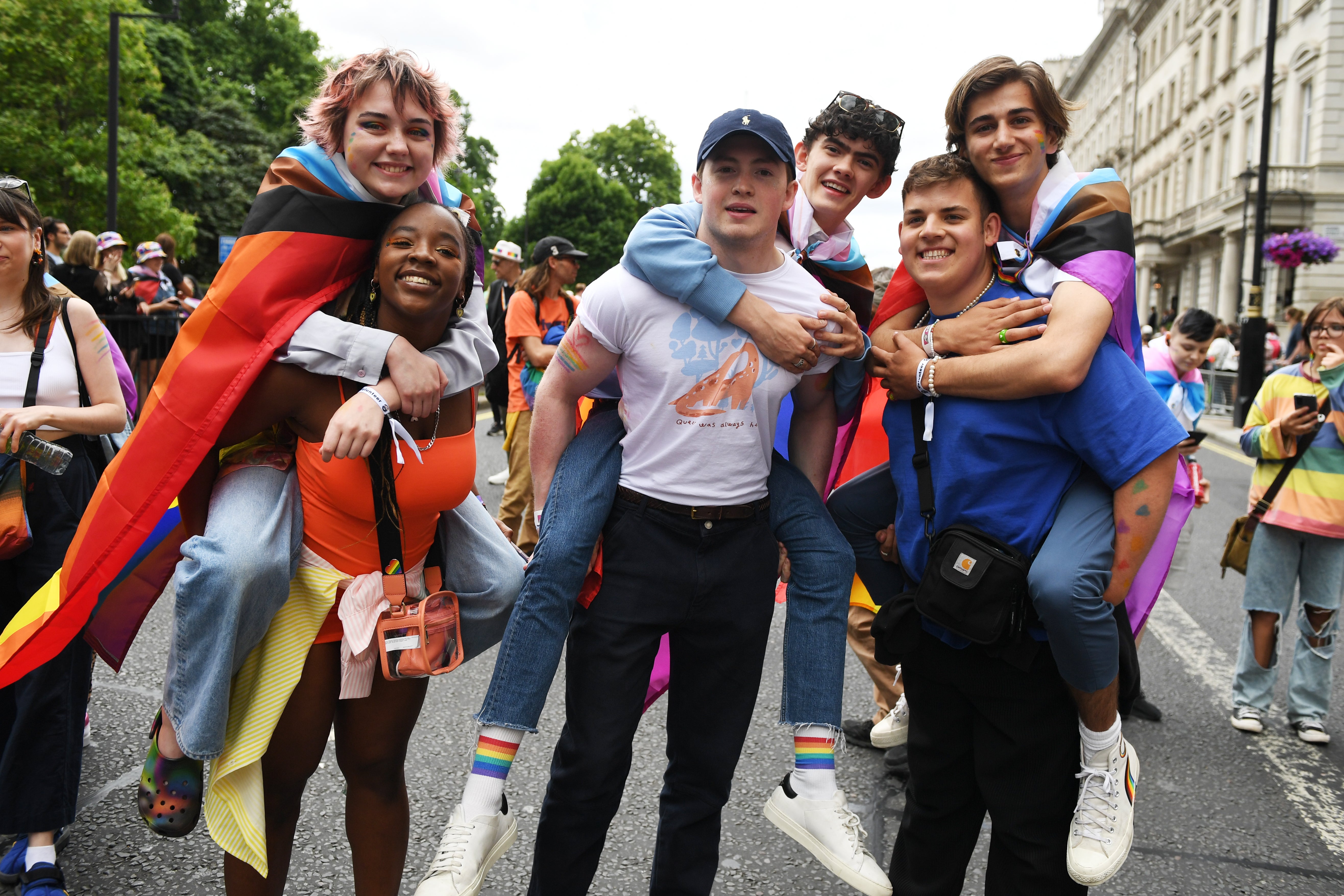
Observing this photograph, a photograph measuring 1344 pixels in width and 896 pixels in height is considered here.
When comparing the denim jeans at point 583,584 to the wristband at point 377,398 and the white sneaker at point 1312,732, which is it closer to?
the wristband at point 377,398

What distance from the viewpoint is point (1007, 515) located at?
2.25m

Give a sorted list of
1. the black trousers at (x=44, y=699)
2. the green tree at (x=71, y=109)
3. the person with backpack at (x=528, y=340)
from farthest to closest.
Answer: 1. the green tree at (x=71, y=109)
2. the person with backpack at (x=528, y=340)
3. the black trousers at (x=44, y=699)

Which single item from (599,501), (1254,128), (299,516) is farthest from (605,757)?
(1254,128)

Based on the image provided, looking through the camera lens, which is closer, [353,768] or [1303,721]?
[353,768]

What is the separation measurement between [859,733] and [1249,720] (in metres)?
1.98

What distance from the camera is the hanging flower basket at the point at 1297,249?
16531 millimetres

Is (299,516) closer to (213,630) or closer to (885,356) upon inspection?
(213,630)

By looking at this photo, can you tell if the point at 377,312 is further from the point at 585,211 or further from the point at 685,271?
the point at 585,211

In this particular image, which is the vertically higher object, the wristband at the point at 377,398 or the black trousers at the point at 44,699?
the wristband at the point at 377,398

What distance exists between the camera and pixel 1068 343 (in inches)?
81.0

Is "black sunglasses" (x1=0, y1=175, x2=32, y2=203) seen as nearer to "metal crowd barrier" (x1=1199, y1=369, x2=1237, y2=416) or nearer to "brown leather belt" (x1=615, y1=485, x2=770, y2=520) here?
"brown leather belt" (x1=615, y1=485, x2=770, y2=520)

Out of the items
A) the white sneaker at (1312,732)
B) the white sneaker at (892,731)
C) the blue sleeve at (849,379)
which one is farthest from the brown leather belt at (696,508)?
the white sneaker at (1312,732)

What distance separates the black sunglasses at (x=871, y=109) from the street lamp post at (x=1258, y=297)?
1506 centimetres

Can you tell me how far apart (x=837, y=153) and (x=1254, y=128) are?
134ft
